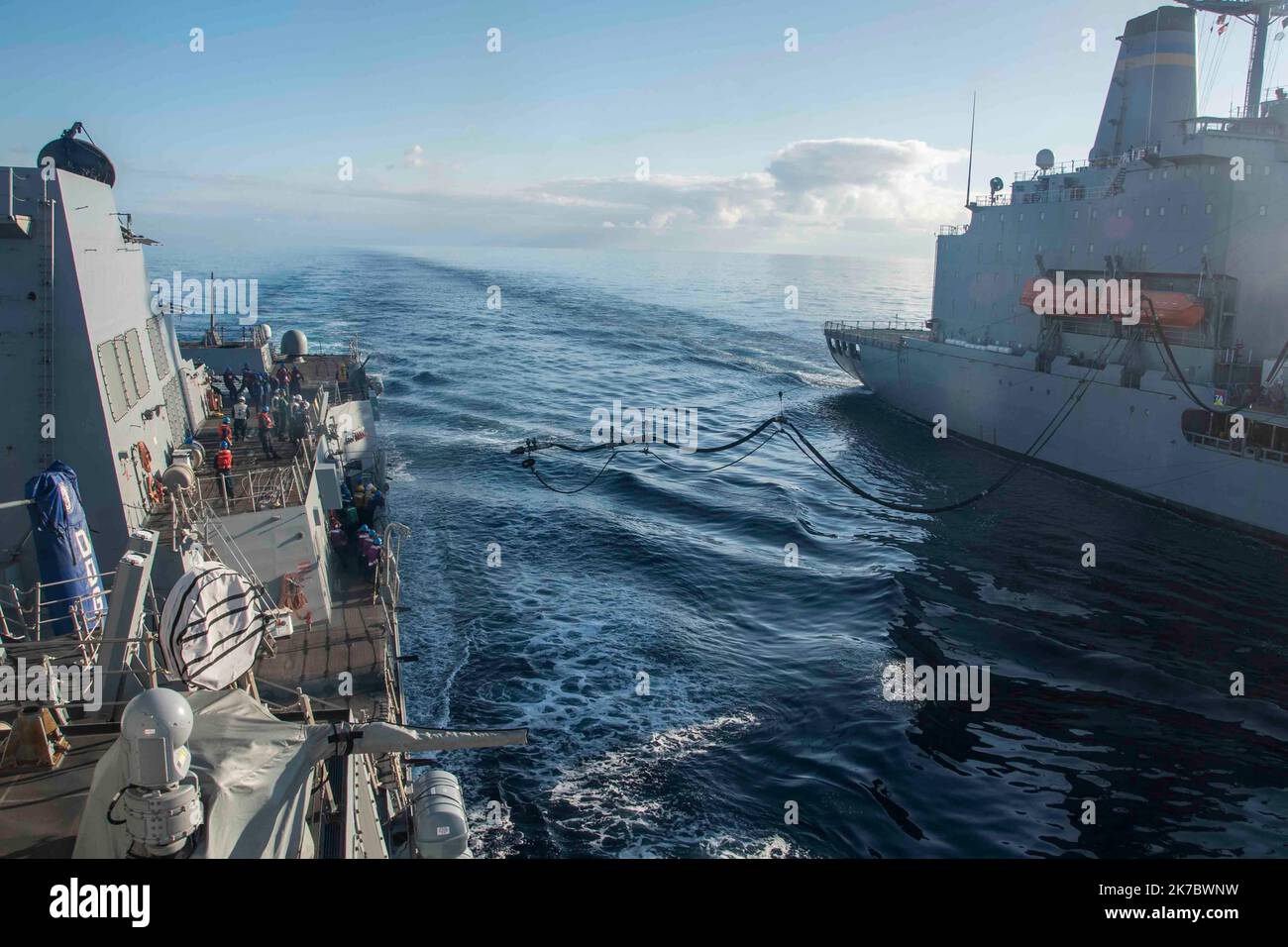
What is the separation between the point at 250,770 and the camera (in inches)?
249

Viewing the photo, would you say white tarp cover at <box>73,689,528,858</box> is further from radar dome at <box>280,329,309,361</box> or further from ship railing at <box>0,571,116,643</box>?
radar dome at <box>280,329,309,361</box>

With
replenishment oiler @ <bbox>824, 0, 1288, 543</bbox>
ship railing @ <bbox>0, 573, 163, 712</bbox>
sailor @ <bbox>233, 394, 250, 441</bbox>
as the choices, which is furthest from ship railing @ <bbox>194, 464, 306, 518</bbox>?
replenishment oiler @ <bbox>824, 0, 1288, 543</bbox>

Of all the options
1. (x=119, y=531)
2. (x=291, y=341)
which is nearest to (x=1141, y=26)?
(x=291, y=341)

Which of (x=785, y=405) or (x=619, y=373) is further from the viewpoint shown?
(x=619, y=373)

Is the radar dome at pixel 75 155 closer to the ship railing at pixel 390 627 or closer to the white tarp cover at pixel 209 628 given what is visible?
the ship railing at pixel 390 627

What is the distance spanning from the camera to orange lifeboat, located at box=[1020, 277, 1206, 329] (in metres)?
32.8

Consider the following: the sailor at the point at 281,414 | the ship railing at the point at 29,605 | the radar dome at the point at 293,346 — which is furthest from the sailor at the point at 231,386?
the ship railing at the point at 29,605

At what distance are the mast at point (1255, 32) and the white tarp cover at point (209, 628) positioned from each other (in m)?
47.1

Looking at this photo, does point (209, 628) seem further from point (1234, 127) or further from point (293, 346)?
point (1234, 127)

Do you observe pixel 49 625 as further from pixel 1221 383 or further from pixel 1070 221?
pixel 1070 221

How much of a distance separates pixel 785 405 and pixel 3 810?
48453mm

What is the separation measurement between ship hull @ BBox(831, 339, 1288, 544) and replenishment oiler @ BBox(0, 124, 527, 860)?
30.0 meters

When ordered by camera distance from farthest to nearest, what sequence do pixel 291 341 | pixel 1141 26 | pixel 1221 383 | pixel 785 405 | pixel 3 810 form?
pixel 785 405
pixel 1141 26
pixel 291 341
pixel 1221 383
pixel 3 810

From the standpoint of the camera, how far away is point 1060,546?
29.0m
